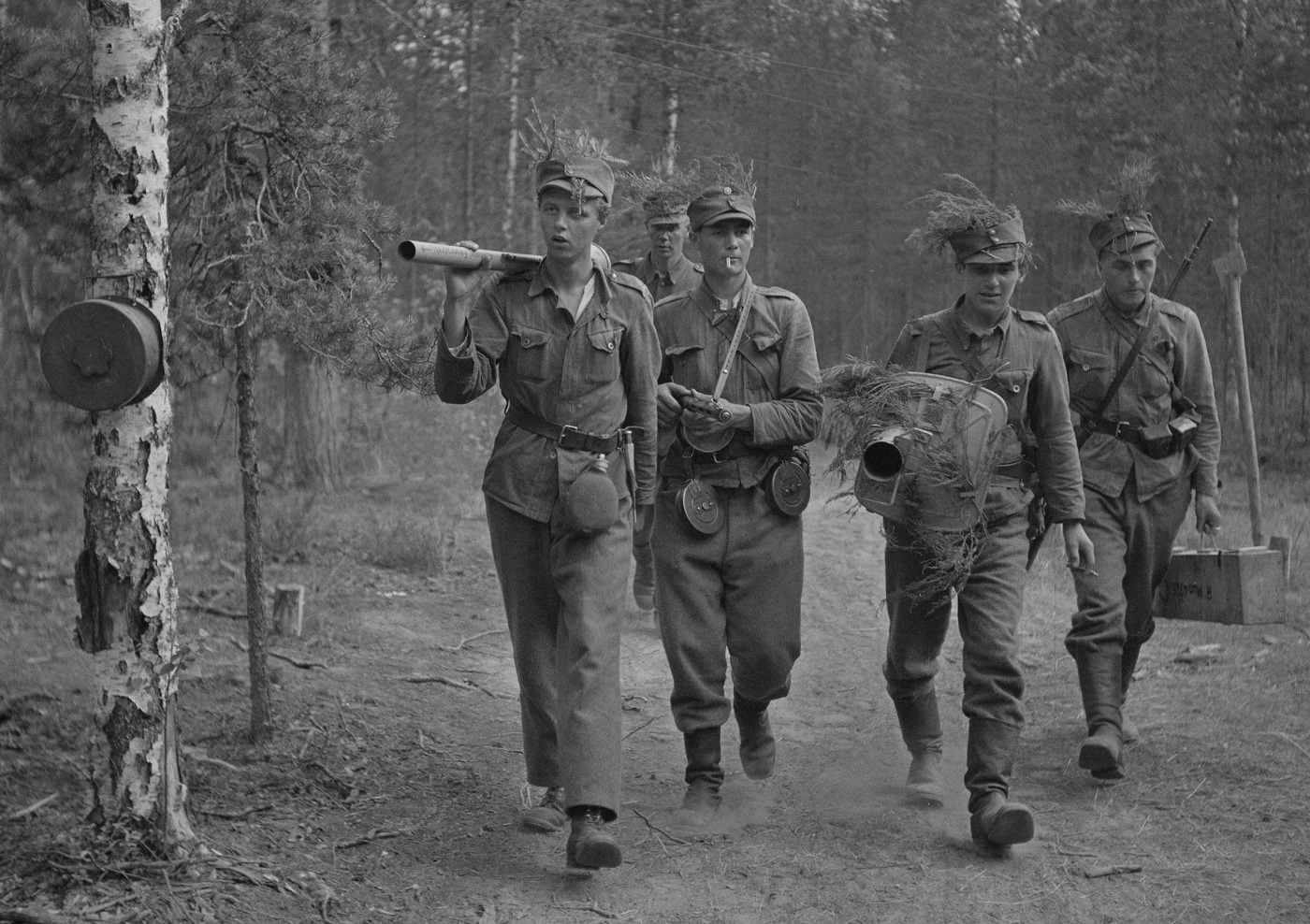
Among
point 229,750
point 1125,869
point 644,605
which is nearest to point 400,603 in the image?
point 644,605

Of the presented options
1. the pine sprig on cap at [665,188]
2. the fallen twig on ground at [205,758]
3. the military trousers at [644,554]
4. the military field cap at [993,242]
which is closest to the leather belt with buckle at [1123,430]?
the military field cap at [993,242]

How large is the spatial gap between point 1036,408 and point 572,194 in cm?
218

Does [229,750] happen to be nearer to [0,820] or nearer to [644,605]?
[0,820]

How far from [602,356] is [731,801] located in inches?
82.6

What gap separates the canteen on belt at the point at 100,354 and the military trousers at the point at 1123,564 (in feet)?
13.7

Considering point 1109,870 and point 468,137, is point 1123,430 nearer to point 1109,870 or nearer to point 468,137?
point 1109,870

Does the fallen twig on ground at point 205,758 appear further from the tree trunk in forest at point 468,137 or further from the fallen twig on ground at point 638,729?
the tree trunk in forest at point 468,137

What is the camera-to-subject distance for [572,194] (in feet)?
17.1

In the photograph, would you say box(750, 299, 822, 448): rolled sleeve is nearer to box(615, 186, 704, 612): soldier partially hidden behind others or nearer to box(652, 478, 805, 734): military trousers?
box(652, 478, 805, 734): military trousers

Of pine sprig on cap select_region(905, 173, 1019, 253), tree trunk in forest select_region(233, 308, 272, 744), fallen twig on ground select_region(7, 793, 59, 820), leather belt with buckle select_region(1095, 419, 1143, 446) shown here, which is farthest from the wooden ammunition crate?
fallen twig on ground select_region(7, 793, 59, 820)

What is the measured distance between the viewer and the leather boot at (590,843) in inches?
190

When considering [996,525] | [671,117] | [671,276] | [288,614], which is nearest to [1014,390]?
[996,525]

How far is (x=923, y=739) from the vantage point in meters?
6.18

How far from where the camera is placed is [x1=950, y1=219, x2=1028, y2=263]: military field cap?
5.70 m
